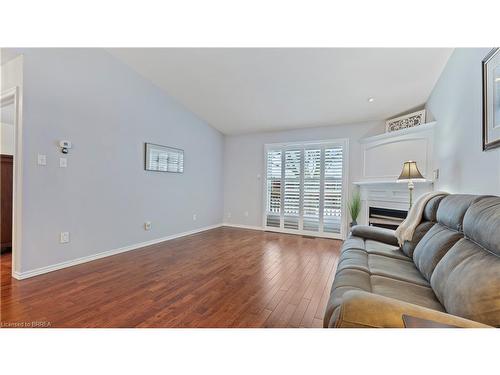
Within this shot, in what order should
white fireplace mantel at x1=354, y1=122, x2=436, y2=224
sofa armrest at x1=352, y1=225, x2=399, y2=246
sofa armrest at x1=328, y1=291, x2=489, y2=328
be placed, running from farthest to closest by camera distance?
white fireplace mantel at x1=354, y1=122, x2=436, y2=224 → sofa armrest at x1=352, y1=225, x2=399, y2=246 → sofa armrest at x1=328, y1=291, x2=489, y2=328

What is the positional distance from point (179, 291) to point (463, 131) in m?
3.09

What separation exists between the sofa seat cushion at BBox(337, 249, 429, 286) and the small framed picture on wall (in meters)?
1.03

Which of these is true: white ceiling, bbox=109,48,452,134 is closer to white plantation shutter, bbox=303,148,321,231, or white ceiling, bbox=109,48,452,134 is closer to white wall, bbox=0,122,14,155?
white plantation shutter, bbox=303,148,321,231

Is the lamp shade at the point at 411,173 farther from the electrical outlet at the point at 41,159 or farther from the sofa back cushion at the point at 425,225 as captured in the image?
the electrical outlet at the point at 41,159

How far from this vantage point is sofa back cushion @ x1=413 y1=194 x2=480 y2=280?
138 cm

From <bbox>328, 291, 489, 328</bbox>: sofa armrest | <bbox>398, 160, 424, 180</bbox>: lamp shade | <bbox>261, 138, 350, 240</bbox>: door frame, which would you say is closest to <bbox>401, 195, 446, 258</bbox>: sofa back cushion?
<bbox>398, 160, 424, 180</bbox>: lamp shade

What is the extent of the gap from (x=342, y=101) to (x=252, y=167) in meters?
2.43

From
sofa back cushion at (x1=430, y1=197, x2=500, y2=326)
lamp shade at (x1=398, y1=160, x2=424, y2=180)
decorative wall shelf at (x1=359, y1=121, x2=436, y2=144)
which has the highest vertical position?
decorative wall shelf at (x1=359, y1=121, x2=436, y2=144)

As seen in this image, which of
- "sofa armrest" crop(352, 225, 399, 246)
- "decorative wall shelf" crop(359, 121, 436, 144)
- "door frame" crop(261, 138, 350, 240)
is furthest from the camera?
"door frame" crop(261, 138, 350, 240)

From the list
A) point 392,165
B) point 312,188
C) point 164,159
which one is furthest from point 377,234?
point 164,159

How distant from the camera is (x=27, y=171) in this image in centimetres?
231

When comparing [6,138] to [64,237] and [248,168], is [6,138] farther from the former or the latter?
[248,168]
